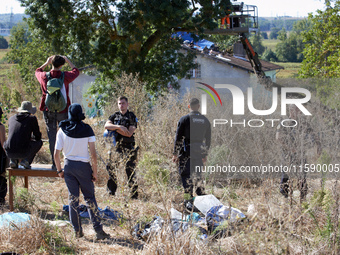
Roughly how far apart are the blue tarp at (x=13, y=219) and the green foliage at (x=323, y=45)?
17617 mm

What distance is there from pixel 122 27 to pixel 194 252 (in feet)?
45.8

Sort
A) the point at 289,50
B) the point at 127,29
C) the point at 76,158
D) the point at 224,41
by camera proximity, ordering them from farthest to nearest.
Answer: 1. the point at 289,50
2. the point at 224,41
3. the point at 127,29
4. the point at 76,158

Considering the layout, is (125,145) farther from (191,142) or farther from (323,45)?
(323,45)

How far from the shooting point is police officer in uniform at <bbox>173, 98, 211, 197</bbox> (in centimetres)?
640

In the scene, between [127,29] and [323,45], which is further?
[323,45]

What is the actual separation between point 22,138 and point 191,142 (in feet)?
8.53

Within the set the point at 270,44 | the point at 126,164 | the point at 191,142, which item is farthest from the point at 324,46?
the point at 270,44

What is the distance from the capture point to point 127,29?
1647 centimetres

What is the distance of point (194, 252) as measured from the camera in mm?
3920

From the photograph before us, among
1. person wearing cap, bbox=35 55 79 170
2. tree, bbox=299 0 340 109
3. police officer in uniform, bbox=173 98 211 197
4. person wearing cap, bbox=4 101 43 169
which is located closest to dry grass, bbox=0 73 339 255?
police officer in uniform, bbox=173 98 211 197

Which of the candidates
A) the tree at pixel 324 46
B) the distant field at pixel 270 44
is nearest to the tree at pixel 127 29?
the tree at pixel 324 46

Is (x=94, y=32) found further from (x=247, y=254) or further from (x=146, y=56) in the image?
(x=247, y=254)

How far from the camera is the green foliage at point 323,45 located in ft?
69.0

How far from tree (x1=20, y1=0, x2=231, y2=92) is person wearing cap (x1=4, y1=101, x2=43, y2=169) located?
10.3 m
